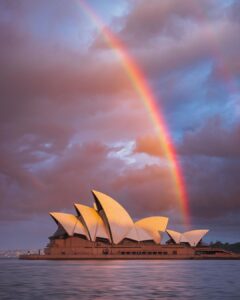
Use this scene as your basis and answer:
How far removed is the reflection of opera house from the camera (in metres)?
125

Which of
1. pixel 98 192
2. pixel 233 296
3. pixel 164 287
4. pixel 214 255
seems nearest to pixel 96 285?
pixel 164 287

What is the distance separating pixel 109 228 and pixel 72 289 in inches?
3223

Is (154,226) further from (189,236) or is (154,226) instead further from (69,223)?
(69,223)

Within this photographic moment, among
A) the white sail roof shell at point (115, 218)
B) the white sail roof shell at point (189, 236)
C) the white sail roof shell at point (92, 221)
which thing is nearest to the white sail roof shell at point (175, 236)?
the white sail roof shell at point (189, 236)

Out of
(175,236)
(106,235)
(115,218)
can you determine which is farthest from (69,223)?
(175,236)

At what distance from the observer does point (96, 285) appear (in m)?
49.8

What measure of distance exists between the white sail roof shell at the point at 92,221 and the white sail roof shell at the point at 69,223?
208cm

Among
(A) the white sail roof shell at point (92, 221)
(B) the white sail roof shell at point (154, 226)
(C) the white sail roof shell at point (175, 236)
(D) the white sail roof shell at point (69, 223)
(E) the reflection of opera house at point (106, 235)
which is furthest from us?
(C) the white sail roof shell at point (175, 236)

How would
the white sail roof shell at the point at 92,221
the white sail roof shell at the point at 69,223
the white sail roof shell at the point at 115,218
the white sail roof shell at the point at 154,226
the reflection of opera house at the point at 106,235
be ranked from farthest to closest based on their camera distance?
the white sail roof shell at the point at 154,226 < the white sail roof shell at the point at 69,223 < the reflection of opera house at the point at 106,235 < the white sail roof shell at the point at 92,221 < the white sail roof shell at the point at 115,218

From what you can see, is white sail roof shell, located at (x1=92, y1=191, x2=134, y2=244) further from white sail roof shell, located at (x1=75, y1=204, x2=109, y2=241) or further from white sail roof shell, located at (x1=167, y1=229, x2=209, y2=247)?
white sail roof shell, located at (x1=167, y1=229, x2=209, y2=247)

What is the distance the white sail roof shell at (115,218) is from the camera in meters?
123

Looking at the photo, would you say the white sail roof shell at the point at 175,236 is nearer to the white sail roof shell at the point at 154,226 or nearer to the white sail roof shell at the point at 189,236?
the white sail roof shell at the point at 189,236

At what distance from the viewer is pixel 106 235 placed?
422 feet

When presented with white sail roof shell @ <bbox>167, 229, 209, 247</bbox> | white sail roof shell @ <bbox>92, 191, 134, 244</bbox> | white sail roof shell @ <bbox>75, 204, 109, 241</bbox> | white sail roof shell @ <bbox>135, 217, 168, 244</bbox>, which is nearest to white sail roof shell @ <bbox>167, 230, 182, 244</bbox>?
white sail roof shell @ <bbox>167, 229, 209, 247</bbox>
